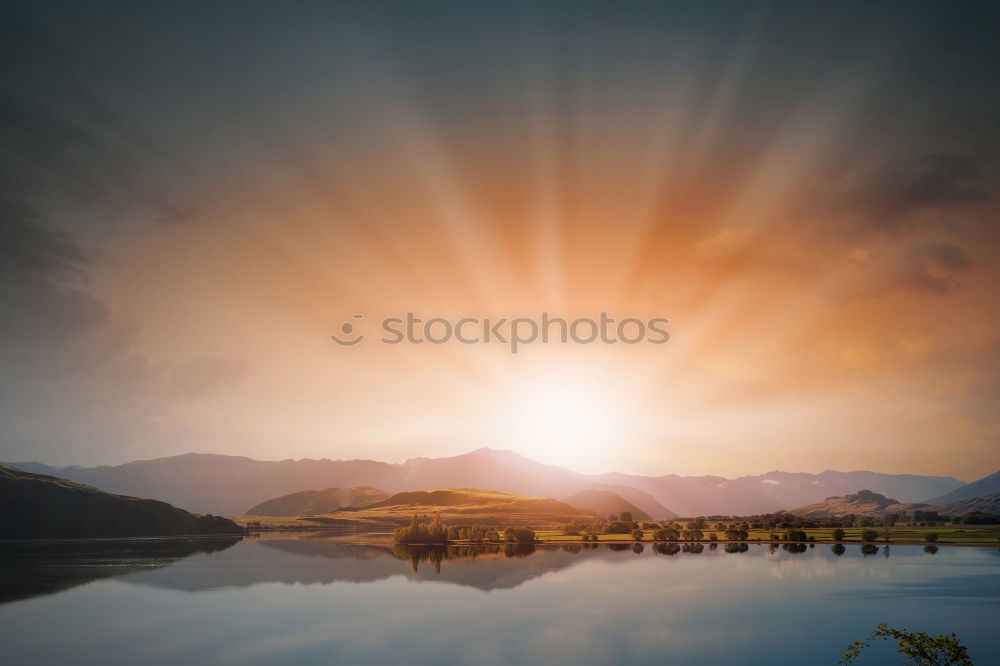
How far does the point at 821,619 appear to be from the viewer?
59781 millimetres

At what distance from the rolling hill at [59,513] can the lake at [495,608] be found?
78.5 metres

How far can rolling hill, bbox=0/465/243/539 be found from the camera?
173 metres

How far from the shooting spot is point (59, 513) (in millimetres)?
181375

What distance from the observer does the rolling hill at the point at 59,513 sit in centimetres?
17288

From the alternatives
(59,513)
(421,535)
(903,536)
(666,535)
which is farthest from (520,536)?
(59,513)

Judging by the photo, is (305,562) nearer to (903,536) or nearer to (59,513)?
(59,513)

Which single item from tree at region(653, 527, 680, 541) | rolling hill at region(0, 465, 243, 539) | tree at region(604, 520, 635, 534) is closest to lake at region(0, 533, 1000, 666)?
tree at region(653, 527, 680, 541)

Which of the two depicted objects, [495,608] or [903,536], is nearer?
[495,608]

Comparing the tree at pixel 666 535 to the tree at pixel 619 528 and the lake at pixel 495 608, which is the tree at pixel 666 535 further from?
the lake at pixel 495 608

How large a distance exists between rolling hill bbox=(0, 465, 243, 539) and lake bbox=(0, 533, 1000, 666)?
78458 mm

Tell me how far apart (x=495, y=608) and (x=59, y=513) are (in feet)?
582

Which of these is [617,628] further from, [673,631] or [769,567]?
[769,567]

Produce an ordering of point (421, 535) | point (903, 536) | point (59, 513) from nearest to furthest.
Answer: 1. point (903, 536)
2. point (421, 535)
3. point (59, 513)

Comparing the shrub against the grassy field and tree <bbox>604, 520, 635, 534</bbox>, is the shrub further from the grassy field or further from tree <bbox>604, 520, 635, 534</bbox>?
tree <bbox>604, 520, 635, 534</bbox>
